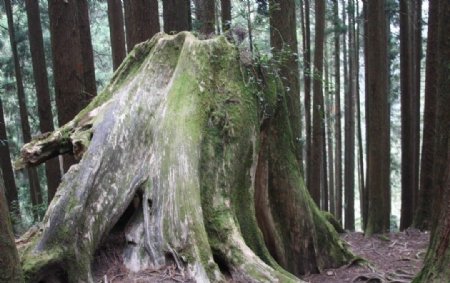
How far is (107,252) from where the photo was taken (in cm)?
488

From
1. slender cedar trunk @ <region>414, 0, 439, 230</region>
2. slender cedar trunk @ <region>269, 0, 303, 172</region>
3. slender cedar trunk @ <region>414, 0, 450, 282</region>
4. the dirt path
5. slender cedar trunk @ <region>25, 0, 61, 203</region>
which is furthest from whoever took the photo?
slender cedar trunk @ <region>25, 0, 61, 203</region>

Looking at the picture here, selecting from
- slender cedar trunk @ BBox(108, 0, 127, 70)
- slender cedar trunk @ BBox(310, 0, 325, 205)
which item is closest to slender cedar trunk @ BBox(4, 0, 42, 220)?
slender cedar trunk @ BBox(108, 0, 127, 70)

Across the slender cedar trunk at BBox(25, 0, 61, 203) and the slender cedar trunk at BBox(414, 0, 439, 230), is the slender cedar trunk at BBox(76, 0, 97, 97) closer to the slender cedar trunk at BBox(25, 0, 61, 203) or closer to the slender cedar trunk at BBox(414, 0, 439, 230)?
the slender cedar trunk at BBox(25, 0, 61, 203)

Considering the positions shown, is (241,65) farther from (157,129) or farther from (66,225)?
(66,225)

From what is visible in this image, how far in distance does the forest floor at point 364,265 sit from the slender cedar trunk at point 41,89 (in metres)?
7.01

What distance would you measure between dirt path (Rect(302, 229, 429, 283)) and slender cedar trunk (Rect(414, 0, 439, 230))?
0.54 meters

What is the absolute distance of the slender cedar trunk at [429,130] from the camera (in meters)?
10.5

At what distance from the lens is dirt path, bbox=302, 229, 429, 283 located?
22.0ft

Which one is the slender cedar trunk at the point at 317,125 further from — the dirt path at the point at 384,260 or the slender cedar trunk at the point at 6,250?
the slender cedar trunk at the point at 6,250

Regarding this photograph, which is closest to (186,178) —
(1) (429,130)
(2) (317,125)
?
(1) (429,130)

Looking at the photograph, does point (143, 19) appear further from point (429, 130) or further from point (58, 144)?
point (429, 130)

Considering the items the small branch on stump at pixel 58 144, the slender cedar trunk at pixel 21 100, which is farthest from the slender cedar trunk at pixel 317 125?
the small branch on stump at pixel 58 144

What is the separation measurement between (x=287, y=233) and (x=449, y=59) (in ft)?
9.52

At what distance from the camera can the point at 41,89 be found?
13.5 metres
